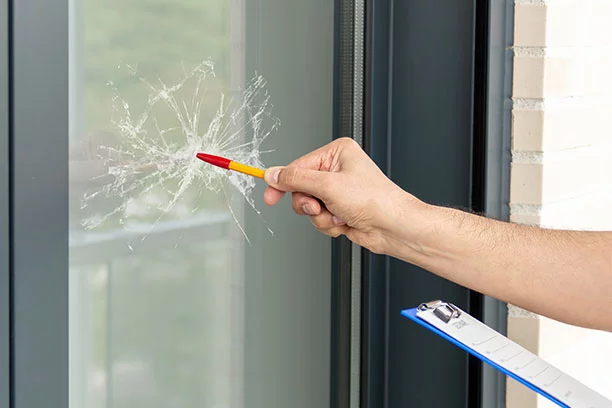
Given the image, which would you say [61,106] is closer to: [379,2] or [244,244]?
[244,244]

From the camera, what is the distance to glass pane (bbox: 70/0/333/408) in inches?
35.9

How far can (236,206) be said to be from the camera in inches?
45.1

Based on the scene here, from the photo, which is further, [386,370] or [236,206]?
[386,370]

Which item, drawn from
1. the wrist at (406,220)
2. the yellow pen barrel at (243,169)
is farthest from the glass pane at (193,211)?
the wrist at (406,220)

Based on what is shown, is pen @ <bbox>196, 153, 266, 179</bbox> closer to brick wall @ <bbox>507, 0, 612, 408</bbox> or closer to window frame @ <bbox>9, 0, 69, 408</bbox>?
window frame @ <bbox>9, 0, 69, 408</bbox>

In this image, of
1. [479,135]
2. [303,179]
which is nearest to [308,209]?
[303,179]

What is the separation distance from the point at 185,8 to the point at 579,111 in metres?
0.78

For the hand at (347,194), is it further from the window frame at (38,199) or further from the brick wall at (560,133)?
the brick wall at (560,133)

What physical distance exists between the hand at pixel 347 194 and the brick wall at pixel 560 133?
0.42 metres

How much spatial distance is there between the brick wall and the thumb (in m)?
0.51

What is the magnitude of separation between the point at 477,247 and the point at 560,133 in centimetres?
47

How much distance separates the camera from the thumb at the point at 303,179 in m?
0.93

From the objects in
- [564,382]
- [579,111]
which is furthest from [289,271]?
[579,111]

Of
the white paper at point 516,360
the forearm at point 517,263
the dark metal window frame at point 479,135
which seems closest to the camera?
the white paper at point 516,360
